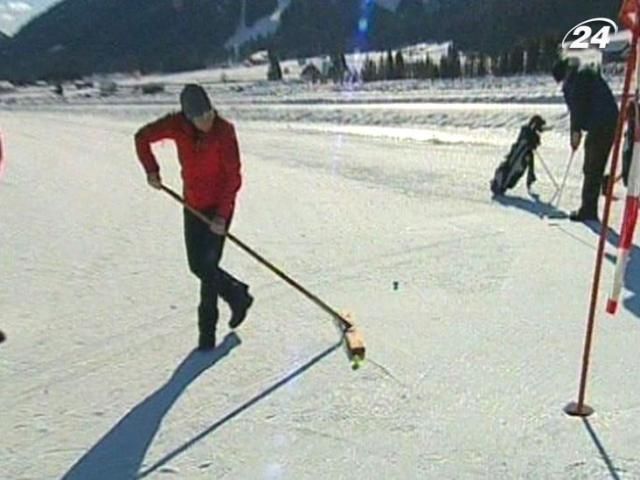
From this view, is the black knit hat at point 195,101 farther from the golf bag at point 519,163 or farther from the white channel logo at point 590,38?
the white channel logo at point 590,38

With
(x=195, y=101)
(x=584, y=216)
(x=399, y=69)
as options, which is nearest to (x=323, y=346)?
(x=195, y=101)

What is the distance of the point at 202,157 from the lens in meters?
4.64

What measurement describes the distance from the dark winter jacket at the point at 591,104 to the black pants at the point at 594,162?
9 cm

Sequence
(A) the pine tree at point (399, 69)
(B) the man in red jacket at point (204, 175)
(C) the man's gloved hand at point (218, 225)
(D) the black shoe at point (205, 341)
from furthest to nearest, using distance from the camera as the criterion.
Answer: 1. (A) the pine tree at point (399, 69)
2. (D) the black shoe at point (205, 341)
3. (C) the man's gloved hand at point (218, 225)
4. (B) the man in red jacket at point (204, 175)

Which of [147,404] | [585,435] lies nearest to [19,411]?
[147,404]

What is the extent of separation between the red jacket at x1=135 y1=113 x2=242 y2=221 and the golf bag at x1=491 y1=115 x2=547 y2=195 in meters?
5.50

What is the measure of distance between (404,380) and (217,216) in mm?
1453

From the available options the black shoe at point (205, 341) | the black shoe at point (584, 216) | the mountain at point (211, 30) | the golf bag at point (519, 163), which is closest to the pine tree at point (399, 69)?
the mountain at point (211, 30)

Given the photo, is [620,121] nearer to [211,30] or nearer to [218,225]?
[218,225]

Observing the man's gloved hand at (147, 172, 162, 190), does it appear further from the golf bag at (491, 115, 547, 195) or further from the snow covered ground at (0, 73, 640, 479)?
the golf bag at (491, 115, 547, 195)

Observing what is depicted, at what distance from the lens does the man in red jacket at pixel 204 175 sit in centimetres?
456

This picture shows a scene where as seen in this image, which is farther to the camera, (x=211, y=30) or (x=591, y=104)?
(x=211, y=30)

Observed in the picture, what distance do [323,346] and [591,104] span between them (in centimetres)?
454

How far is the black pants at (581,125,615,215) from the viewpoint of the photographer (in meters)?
8.00
